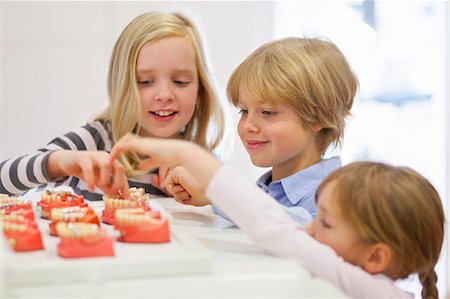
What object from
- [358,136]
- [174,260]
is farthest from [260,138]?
[358,136]

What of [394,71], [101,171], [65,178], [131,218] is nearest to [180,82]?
[65,178]

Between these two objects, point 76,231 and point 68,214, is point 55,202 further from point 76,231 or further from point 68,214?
point 76,231

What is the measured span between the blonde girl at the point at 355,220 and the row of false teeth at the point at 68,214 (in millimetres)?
119

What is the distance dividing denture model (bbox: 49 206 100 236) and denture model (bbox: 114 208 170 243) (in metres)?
0.07

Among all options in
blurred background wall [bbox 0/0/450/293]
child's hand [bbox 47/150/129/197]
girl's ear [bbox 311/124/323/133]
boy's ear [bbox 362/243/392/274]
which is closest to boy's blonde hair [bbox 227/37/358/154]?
girl's ear [bbox 311/124/323/133]

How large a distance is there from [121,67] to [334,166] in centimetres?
76

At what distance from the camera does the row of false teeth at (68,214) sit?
2.71ft

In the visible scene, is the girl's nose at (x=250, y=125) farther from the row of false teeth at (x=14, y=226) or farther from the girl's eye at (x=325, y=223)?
the row of false teeth at (x=14, y=226)

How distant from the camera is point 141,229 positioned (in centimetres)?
77

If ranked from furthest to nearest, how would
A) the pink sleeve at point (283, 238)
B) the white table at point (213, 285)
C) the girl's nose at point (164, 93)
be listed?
the girl's nose at point (164, 93) < the pink sleeve at point (283, 238) < the white table at point (213, 285)

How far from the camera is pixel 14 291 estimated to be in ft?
2.17

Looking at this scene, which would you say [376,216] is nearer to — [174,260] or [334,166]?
[174,260]

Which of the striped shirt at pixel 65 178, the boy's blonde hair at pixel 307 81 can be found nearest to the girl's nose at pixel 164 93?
the striped shirt at pixel 65 178

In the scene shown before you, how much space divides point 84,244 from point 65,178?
1103mm
